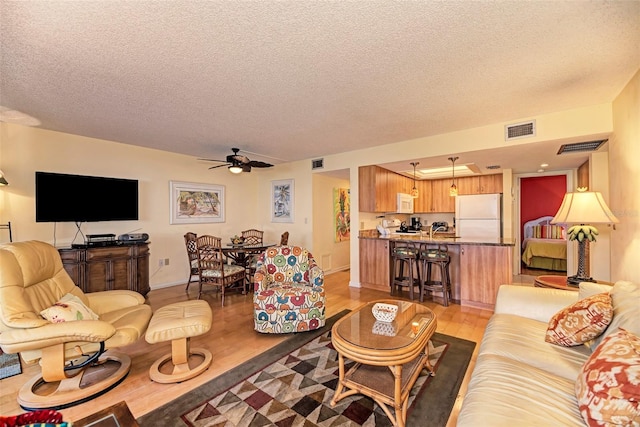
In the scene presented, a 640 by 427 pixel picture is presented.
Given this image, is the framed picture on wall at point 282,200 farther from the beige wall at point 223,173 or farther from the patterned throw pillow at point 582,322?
the patterned throw pillow at point 582,322

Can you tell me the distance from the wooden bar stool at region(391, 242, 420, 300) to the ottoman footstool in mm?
2826

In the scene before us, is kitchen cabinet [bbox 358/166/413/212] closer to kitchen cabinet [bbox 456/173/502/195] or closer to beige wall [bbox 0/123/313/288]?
beige wall [bbox 0/123/313/288]

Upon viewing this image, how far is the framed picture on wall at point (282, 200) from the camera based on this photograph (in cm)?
581

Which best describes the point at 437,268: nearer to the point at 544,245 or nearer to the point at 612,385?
the point at 612,385

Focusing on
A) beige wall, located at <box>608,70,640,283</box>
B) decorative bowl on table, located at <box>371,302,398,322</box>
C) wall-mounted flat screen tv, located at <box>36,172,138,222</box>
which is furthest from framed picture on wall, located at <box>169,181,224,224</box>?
beige wall, located at <box>608,70,640,283</box>

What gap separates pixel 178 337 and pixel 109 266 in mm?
2600

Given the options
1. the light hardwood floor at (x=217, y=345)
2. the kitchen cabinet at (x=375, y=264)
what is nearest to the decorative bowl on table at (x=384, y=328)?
the light hardwood floor at (x=217, y=345)

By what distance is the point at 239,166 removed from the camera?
4.24 meters

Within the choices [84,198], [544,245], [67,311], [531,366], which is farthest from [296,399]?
[544,245]

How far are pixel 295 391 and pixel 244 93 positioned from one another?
2584 millimetres

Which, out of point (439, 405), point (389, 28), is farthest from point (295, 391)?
point (389, 28)

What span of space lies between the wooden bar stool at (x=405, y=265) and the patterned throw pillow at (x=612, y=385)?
2735mm

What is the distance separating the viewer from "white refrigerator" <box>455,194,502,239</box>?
531cm

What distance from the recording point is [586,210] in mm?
2371
